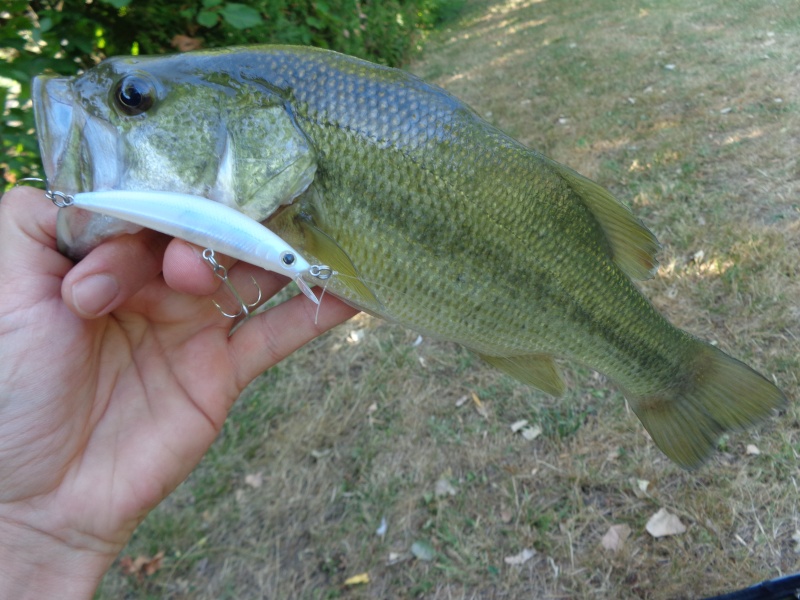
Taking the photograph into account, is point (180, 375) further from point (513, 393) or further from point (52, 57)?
point (52, 57)

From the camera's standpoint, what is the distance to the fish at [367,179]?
153cm

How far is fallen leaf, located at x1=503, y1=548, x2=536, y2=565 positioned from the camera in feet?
8.54

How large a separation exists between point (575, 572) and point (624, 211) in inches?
65.6

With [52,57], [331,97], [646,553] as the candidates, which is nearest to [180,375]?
[331,97]

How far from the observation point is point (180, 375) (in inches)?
81.0

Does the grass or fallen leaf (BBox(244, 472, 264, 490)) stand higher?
the grass

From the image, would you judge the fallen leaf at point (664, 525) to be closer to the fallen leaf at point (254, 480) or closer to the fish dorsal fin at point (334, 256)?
the fish dorsal fin at point (334, 256)

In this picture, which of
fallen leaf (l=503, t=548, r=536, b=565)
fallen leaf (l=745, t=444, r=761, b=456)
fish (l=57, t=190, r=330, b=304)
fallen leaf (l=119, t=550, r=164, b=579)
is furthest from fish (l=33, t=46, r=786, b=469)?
fallen leaf (l=119, t=550, r=164, b=579)

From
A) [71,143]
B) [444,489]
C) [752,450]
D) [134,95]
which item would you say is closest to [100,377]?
[71,143]

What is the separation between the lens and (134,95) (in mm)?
1524

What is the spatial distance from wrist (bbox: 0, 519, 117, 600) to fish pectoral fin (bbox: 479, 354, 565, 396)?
1.52 metres

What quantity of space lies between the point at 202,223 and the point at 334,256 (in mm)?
383

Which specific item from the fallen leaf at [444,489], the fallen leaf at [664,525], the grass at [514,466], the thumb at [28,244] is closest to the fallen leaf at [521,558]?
the grass at [514,466]

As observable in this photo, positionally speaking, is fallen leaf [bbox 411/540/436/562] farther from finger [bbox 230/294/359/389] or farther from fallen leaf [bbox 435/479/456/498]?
finger [bbox 230/294/359/389]
